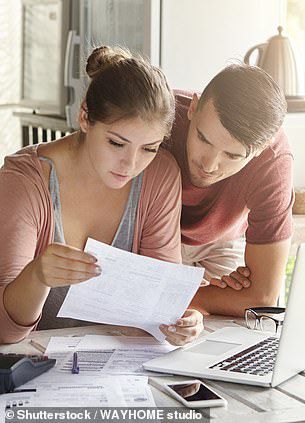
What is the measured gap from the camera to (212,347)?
1.73m

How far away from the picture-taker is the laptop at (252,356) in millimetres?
1511

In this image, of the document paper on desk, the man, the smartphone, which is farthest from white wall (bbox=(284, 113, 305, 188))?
the smartphone

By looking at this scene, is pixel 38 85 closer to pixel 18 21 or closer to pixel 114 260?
pixel 18 21

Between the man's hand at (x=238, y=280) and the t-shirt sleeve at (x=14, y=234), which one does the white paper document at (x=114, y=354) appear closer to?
the t-shirt sleeve at (x=14, y=234)

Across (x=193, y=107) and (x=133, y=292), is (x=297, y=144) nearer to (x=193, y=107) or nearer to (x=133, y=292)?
(x=193, y=107)

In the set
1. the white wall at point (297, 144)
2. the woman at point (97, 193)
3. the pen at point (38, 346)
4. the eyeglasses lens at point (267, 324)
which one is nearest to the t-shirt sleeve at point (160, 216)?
the woman at point (97, 193)

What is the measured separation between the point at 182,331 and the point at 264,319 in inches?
11.4

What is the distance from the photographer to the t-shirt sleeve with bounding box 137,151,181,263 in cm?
197

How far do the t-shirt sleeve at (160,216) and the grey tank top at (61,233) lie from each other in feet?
0.08

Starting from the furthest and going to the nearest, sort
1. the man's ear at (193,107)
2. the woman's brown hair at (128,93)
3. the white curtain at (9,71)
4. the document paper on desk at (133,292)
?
the white curtain at (9,71) → the man's ear at (193,107) → the woman's brown hair at (128,93) → the document paper on desk at (133,292)

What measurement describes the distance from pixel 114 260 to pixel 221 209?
2.06 feet

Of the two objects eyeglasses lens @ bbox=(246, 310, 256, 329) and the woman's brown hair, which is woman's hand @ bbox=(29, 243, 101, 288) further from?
eyeglasses lens @ bbox=(246, 310, 256, 329)

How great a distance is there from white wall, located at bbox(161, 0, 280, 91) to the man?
0.96 meters

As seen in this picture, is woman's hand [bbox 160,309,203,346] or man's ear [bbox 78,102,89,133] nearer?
woman's hand [bbox 160,309,203,346]
